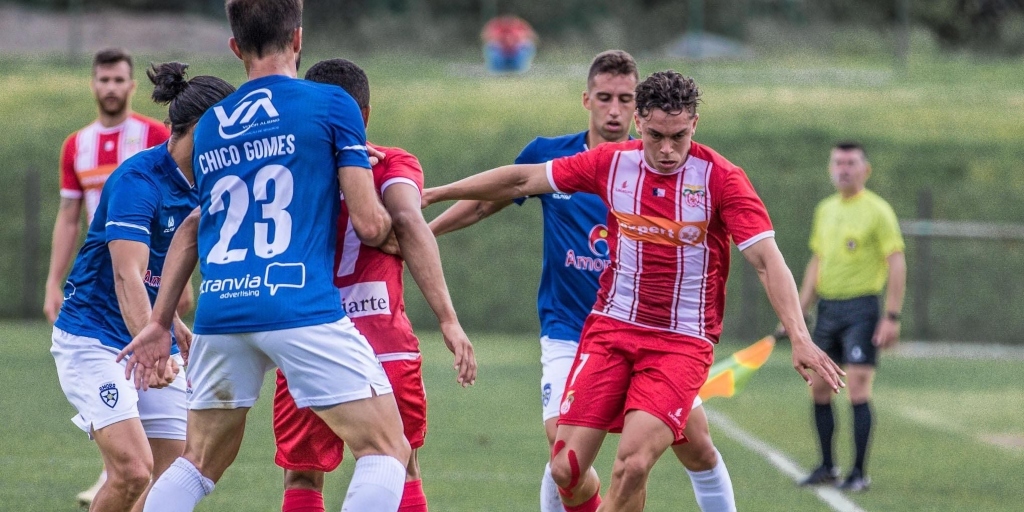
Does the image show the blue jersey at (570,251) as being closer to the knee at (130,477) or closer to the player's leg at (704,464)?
the player's leg at (704,464)

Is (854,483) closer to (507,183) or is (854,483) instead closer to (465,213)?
(465,213)

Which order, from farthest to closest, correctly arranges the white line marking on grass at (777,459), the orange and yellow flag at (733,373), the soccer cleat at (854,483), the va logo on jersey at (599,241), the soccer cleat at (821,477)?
the soccer cleat at (821,477)
the soccer cleat at (854,483)
the orange and yellow flag at (733,373)
the white line marking on grass at (777,459)
the va logo on jersey at (599,241)

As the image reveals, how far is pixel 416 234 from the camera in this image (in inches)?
178

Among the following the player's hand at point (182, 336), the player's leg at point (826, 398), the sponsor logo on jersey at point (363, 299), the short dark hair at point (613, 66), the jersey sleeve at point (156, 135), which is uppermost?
the short dark hair at point (613, 66)

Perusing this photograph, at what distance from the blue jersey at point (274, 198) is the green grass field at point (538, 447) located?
3.40m

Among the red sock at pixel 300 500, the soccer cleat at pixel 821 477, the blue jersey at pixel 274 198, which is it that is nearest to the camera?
the blue jersey at pixel 274 198

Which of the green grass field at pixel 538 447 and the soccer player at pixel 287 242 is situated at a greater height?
the soccer player at pixel 287 242

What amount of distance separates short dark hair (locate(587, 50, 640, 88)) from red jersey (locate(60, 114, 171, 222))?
2829 mm

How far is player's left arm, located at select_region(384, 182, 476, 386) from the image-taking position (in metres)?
4.44

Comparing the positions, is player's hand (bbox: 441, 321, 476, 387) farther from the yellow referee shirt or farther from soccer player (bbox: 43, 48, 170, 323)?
the yellow referee shirt

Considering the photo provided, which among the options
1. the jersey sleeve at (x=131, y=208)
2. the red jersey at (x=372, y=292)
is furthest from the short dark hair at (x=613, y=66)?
the jersey sleeve at (x=131, y=208)

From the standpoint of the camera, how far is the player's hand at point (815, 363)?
4863mm

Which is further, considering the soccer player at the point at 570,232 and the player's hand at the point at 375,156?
the soccer player at the point at 570,232

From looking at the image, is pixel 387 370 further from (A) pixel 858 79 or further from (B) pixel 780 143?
(A) pixel 858 79
